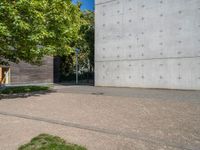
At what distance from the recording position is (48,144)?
5402 millimetres

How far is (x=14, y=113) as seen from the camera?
31.7 ft

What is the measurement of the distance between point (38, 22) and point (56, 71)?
23760 millimetres

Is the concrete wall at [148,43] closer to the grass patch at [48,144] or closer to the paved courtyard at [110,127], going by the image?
the paved courtyard at [110,127]

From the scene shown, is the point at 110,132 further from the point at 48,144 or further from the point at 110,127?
the point at 48,144

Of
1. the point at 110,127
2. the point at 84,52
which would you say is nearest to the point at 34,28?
the point at 110,127

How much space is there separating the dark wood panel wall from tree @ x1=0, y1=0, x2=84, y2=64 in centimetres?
1525

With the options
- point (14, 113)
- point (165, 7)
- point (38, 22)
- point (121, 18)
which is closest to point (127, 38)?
point (121, 18)

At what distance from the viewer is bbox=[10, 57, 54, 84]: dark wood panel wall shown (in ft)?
97.7

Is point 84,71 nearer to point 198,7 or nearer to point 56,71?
point 56,71

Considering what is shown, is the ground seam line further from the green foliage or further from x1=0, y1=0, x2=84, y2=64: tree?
the green foliage

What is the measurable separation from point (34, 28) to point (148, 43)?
11983 mm

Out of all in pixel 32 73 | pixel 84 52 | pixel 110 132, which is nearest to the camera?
pixel 110 132

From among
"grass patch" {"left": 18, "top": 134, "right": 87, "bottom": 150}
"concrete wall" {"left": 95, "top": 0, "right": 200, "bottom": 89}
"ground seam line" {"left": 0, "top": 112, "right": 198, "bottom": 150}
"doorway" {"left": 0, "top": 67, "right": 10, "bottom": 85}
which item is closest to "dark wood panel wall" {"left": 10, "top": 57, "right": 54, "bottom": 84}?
"doorway" {"left": 0, "top": 67, "right": 10, "bottom": 85}

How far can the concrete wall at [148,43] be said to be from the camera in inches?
775
